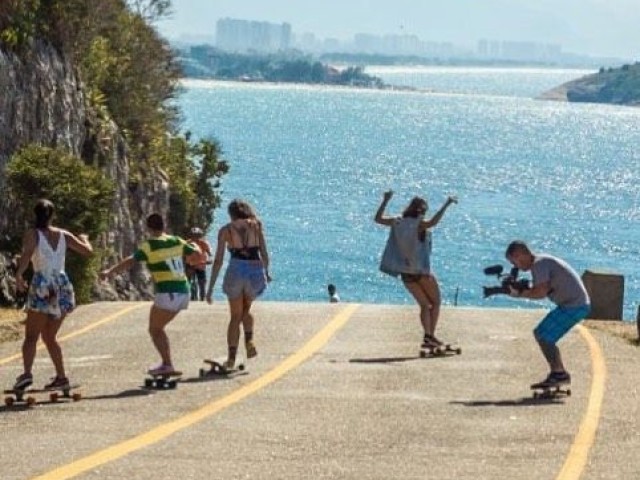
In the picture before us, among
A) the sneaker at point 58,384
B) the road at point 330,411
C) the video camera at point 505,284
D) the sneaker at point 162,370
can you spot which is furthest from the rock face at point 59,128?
the video camera at point 505,284

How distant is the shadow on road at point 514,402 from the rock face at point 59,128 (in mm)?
13949

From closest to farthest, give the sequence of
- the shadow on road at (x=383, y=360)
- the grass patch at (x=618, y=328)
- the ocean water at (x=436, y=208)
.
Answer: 1. the shadow on road at (x=383, y=360)
2. the grass patch at (x=618, y=328)
3. the ocean water at (x=436, y=208)

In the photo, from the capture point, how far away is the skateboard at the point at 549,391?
613 inches

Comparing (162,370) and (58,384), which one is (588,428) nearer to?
(162,370)

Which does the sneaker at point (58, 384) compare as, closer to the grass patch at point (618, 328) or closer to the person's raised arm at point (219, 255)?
the person's raised arm at point (219, 255)

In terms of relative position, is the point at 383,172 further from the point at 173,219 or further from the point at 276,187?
the point at 173,219

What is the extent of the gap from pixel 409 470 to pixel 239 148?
185 metres

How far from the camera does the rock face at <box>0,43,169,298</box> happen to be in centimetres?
2944

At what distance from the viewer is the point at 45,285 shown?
48.6 feet

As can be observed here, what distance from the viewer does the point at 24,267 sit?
14820 millimetres

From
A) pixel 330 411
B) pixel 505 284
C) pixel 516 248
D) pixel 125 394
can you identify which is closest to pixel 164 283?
pixel 125 394

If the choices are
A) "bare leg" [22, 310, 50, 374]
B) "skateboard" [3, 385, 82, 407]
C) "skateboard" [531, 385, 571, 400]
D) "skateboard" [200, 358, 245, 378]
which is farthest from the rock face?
"skateboard" [531, 385, 571, 400]

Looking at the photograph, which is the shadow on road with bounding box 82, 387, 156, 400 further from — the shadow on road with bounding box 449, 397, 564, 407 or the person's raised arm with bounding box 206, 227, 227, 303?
the shadow on road with bounding box 449, 397, 564, 407

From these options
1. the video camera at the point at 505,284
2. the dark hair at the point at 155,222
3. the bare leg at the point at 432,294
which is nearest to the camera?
the video camera at the point at 505,284
